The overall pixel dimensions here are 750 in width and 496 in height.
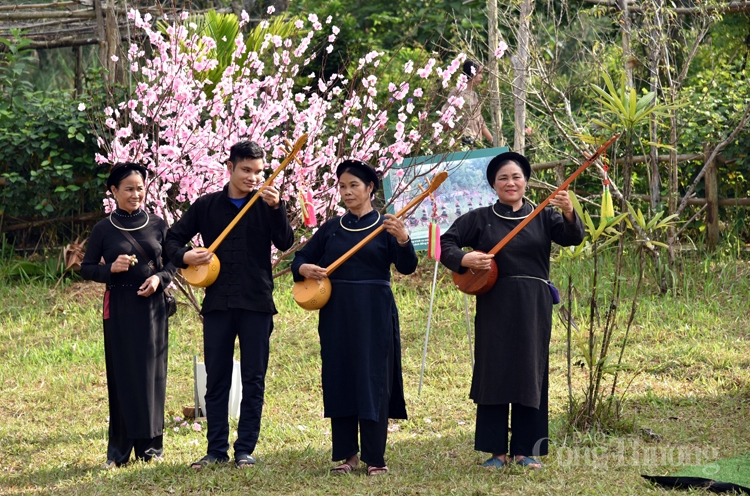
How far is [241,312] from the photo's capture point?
17.0ft


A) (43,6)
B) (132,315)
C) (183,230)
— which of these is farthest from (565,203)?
(43,6)

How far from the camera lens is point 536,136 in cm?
980

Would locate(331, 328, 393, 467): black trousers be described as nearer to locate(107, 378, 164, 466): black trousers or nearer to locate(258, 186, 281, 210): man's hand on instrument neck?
locate(258, 186, 281, 210): man's hand on instrument neck

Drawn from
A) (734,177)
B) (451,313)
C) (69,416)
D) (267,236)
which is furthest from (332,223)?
(734,177)

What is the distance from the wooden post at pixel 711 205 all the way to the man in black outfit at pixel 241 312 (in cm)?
557

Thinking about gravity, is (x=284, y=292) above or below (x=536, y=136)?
below

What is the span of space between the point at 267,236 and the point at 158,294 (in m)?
0.74

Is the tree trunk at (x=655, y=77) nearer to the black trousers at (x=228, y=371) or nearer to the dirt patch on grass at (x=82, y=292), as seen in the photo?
the black trousers at (x=228, y=371)

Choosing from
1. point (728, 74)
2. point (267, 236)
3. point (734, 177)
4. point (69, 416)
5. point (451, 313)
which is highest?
point (728, 74)

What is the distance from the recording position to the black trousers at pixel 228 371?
16.9 ft

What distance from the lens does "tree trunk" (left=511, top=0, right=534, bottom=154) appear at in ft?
27.7

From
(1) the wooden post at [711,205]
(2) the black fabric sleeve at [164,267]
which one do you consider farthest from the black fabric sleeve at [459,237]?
(1) the wooden post at [711,205]

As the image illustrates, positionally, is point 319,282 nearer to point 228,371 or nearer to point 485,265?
point 228,371

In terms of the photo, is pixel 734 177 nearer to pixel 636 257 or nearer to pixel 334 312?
pixel 636 257
